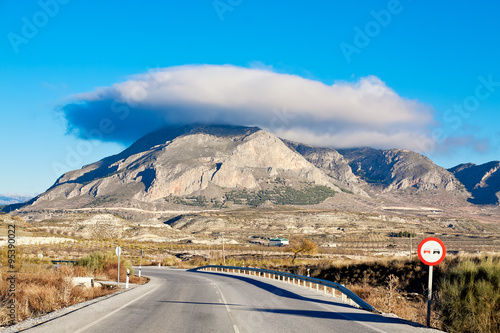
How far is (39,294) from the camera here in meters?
16.3

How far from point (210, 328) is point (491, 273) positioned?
287 inches

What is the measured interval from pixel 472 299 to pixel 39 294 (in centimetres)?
1463

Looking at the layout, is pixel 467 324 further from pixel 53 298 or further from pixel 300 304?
pixel 53 298

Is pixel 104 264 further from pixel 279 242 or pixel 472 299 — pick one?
pixel 279 242

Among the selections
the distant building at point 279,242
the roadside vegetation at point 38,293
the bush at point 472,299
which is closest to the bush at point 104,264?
the roadside vegetation at point 38,293

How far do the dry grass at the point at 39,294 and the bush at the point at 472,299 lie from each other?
12370 millimetres

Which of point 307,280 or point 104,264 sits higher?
point 307,280

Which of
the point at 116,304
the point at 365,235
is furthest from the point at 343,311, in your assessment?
the point at 365,235

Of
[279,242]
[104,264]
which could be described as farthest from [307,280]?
[279,242]

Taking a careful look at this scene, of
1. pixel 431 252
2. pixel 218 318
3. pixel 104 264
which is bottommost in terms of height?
pixel 104 264

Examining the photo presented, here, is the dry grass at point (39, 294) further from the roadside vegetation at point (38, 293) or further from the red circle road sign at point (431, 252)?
the red circle road sign at point (431, 252)

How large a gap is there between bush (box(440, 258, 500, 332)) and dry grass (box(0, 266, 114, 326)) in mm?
12370

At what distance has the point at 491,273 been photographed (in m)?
10.8

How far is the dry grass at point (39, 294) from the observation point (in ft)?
48.4
